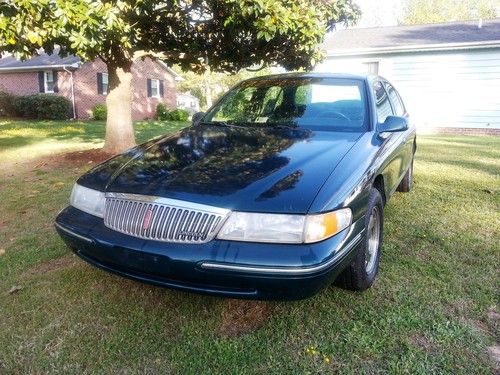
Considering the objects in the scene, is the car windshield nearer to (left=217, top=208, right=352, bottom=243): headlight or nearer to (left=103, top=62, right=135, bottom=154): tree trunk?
(left=217, top=208, right=352, bottom=243): headlight

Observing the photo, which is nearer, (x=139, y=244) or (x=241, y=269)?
(x=241, y=269)

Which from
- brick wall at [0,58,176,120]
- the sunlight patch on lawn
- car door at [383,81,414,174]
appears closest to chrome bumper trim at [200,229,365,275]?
car door at [383,81,414,174]

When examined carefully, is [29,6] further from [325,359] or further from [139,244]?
[325,359]

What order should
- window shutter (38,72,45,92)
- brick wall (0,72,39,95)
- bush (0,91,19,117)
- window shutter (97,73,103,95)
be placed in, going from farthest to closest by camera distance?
brick wall (0,72,39,95) → window shutter (97,73,103,95) → window shutter (38,72,45,92) → bush (0,91,19,117)

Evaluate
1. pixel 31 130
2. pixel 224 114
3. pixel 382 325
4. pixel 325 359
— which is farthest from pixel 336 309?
pixel 31 130

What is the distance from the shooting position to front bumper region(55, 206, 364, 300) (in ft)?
6.56

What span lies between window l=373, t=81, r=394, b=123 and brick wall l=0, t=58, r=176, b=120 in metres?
18.1

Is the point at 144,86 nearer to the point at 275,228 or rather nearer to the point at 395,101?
the point at 395,101

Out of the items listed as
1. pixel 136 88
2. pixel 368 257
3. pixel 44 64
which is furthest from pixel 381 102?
pixel 136 88

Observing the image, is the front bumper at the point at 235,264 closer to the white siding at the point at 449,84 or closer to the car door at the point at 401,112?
the car door at the point at 401,112

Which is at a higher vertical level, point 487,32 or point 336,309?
point 487,32

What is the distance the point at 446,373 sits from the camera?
2.06 m

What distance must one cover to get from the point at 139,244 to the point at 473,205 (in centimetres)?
413

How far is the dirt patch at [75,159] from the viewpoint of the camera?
7.50 m
